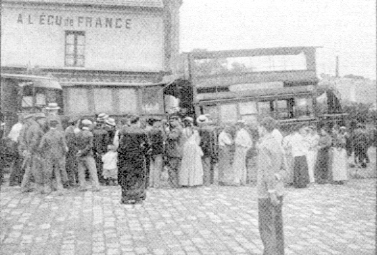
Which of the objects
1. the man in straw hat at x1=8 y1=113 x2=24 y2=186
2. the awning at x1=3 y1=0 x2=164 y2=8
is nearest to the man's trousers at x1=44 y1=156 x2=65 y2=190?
the man in straw hat at x1=8 y1=113 x2=24 y2=186

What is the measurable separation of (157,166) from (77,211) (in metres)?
3.55

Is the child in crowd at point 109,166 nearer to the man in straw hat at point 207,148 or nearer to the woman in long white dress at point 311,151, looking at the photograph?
the man in straw hat at point 207,148

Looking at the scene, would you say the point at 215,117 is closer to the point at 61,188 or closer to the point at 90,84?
the point at 90,84

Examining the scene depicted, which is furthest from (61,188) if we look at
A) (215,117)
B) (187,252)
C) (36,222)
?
(215,117)

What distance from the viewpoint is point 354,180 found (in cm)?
1480

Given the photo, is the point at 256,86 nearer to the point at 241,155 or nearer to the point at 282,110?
the point at 282,110

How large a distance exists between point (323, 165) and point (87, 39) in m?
16.1

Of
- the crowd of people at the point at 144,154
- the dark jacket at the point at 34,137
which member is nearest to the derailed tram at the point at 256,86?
the crowd of people at the point at 144,154

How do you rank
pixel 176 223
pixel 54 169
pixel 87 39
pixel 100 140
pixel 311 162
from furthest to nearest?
pixel 87 39
pixel 311 162
pixel 100 140
pixel 54 169
pixel 176 223

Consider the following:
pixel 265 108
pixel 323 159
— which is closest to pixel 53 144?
pixel 323 159

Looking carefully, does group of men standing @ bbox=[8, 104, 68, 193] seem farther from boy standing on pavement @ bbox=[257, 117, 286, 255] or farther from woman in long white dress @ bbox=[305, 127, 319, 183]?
woman in long white dress @ bbox=[305, 127, 319, 183]

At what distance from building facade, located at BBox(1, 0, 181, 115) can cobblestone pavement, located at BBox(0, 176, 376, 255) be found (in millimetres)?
14030

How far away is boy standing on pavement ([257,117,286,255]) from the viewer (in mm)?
5895

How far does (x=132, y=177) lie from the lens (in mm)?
9625
